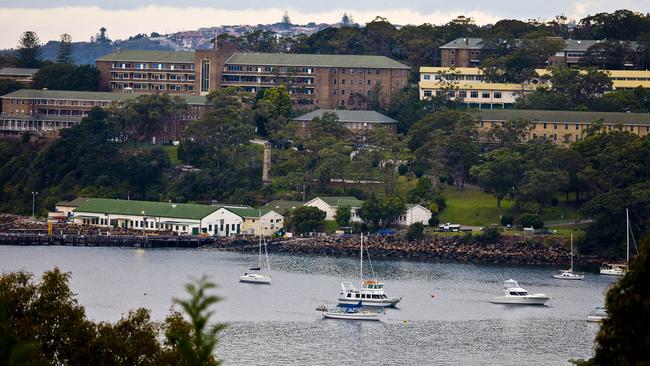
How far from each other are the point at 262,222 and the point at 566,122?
26475 millimetres

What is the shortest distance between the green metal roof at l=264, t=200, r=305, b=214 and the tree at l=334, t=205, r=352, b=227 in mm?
3843

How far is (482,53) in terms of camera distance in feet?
447

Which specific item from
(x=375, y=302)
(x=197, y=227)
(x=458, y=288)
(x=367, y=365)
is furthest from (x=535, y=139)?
(x=367, y=365)

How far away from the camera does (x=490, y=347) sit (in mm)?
60875

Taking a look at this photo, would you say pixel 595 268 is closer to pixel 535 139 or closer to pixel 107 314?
pixel 535 139

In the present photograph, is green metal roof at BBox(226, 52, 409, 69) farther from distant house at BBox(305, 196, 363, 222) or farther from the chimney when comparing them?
distant house at BBox(305, 196, 363, 222)

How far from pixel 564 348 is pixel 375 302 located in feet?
42.6

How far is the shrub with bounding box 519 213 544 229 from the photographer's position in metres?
96.3

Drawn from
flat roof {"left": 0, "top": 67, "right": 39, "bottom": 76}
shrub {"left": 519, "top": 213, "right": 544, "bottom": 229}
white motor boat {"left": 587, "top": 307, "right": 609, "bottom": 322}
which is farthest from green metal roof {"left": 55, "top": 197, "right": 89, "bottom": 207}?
white motor boat {"left": 587, "top": 307, "right": 609, "bottom": 322}

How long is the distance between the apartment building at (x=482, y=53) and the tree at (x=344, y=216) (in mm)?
38442

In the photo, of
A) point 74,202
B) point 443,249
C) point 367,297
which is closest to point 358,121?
point 74,202

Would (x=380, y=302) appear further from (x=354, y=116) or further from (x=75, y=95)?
(x=75, y=95)

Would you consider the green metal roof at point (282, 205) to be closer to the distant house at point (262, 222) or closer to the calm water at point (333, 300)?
the distant house at point (262, 222)

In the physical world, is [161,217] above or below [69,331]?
above
